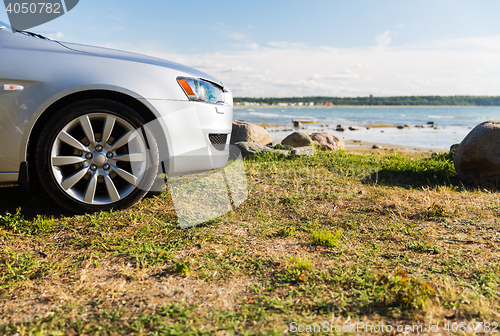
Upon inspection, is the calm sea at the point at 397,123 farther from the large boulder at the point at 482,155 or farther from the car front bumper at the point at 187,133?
the car front bumper at the point at 187,133

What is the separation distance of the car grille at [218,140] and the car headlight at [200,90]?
37cm

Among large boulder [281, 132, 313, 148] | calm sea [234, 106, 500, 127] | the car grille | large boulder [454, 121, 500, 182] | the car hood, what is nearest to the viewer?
the car hood

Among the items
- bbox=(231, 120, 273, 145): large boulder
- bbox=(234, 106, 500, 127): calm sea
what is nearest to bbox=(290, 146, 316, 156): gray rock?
bbox=(231, 120, 273, 145): large boulder

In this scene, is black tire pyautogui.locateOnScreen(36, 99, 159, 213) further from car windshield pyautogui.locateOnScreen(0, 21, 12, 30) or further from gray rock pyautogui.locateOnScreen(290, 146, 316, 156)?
gray rock pyautogui.locateOnScreen(290, 146, 316, 156)

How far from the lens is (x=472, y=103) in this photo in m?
106

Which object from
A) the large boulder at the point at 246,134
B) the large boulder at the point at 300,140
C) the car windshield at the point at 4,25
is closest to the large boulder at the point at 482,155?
the large boulder at the point at 300,140

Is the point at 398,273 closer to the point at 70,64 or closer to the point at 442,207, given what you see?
the point at 442,207

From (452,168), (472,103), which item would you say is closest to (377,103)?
(472,103)

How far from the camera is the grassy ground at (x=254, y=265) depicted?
1.87 m

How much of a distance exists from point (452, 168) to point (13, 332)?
6.29 m

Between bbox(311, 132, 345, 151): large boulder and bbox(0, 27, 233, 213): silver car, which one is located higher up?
bbox(0, 27, 233, 213): silver car

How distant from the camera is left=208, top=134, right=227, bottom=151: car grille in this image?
3.50 metres

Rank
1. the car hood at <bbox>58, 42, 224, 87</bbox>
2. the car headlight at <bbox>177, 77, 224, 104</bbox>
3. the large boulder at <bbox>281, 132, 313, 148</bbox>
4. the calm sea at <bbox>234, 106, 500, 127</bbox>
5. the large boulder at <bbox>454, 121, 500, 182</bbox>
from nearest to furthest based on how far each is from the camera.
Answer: the car hood at <bbox>58, 42, 224, 87</bbox>, the car headlight at <bbox>177, 77, 224, 104</bbox>, the large boulder at <bbox>454, 121, 500, 182</bbox>, the large boulder at <bbox>281, 132, 313, 148</bbox>, the calm sea at <bbox>234, 106, 500, 127</bbox>

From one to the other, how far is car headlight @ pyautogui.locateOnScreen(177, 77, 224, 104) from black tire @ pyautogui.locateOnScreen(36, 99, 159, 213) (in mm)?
555
